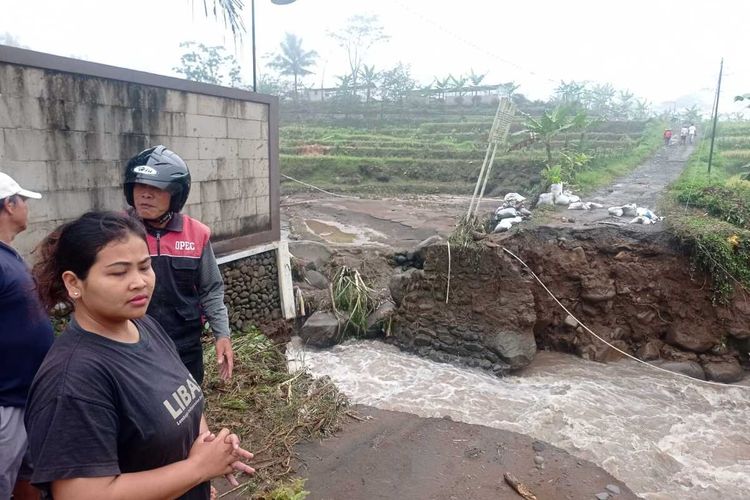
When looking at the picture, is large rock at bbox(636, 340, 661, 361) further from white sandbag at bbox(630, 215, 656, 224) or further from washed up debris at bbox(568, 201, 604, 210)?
washed up debris at bbox(568, 201, 604, 210)

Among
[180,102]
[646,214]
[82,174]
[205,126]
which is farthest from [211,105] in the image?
[646,214]

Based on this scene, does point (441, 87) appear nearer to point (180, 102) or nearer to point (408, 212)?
point (408, 212)

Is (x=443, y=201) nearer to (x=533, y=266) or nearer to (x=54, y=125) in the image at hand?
(x=533, y=266)

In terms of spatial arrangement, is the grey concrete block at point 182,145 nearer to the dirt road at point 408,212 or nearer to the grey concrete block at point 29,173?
the grey concrete block at point 29,173

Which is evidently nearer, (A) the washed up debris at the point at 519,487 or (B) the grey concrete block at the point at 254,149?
(A) the washed up debris at the point at 519,487

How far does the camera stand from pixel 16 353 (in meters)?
2.05

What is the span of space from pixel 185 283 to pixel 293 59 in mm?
49087

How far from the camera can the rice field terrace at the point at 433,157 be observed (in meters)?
21.5

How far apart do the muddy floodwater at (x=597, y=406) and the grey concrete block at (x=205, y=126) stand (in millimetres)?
3201

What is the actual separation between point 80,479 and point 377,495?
3177 millimetres

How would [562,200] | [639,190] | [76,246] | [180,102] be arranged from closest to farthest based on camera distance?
1. [76,246]
2. [180,102]
3. [562,200]
4. [639,190]

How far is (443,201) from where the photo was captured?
20000 mm

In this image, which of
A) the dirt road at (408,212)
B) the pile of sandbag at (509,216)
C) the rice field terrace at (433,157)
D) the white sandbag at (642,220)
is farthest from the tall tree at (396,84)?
the white sandbag at (642,220)

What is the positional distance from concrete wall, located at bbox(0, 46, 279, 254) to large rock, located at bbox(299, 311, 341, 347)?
1.65 meters
